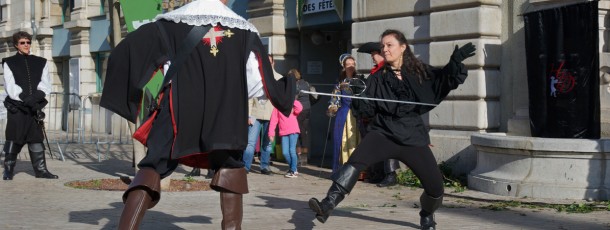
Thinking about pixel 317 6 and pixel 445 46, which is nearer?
pixel 445 46

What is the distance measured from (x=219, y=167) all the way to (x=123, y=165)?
950cm

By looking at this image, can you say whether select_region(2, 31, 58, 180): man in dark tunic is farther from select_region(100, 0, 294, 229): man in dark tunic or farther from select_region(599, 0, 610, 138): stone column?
select_region(599, 0, 610, 138): stone column

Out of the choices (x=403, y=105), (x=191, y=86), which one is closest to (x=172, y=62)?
(x=191, y=86)

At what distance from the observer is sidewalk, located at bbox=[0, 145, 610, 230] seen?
8.54m

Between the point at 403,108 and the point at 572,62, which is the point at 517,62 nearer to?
the point at 572,62

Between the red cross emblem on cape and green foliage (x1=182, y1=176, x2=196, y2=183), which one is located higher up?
the red cross emblem on cape

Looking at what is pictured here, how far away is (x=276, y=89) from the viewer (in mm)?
6539

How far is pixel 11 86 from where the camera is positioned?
12.3 metres

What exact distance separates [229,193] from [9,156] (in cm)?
697

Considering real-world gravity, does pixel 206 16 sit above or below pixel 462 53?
above

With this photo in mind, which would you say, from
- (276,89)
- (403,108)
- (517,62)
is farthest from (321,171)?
(276,89)

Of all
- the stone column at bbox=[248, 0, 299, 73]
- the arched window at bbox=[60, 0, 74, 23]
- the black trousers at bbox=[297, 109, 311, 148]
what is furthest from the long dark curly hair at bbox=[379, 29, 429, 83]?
the arched window at bbox=[60, 0, 74, 23]

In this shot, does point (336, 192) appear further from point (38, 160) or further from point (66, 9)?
point (66, 9)

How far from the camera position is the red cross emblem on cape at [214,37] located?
6.30 m
